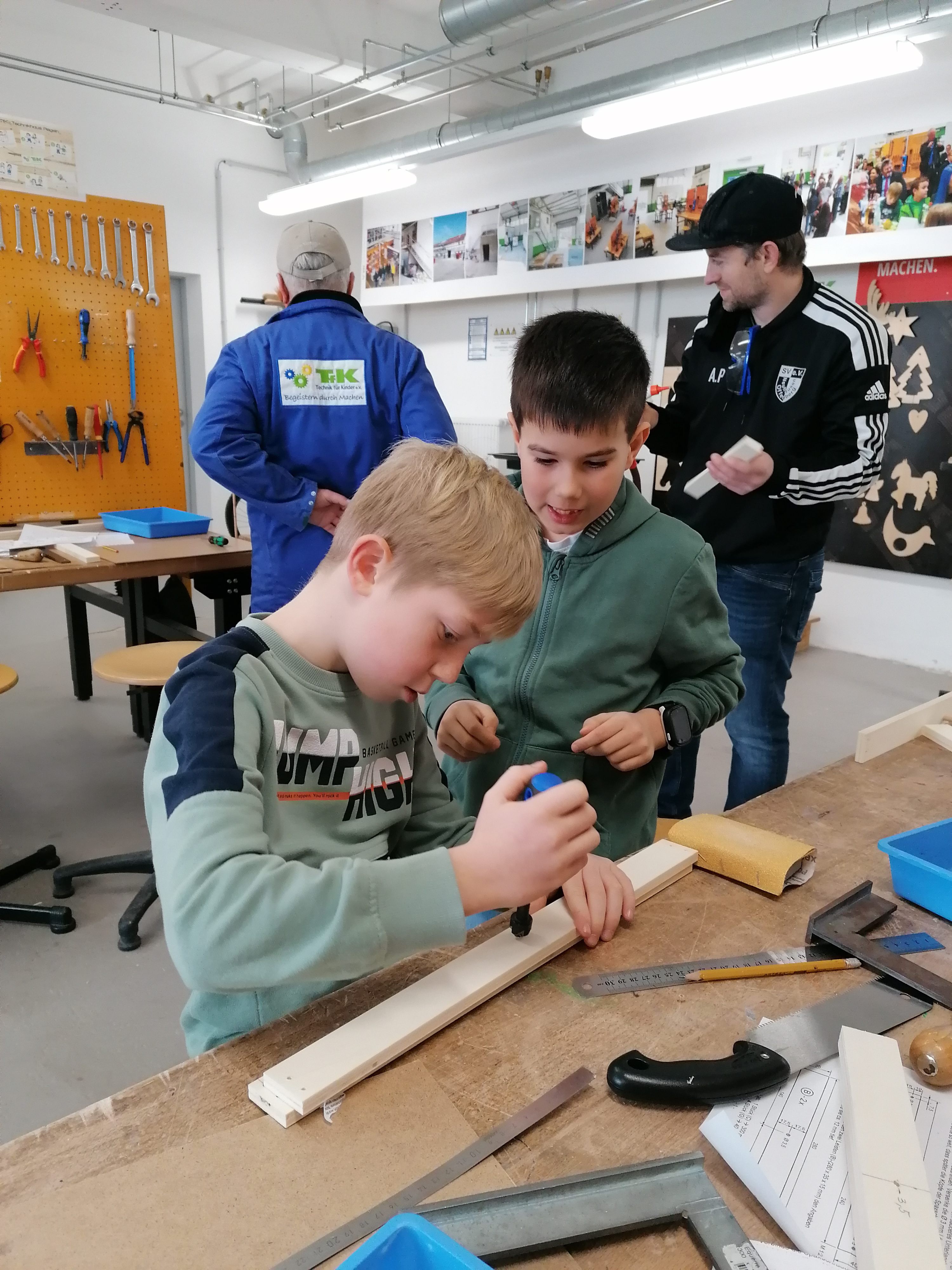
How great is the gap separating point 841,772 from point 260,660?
902 millimetres

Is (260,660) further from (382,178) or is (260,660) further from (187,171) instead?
(187,171)

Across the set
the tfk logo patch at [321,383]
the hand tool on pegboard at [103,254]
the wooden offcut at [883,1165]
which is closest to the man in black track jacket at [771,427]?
the tfk logo patch at [321,383]

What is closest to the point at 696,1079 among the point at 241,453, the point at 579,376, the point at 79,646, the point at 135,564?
the point at 579,376

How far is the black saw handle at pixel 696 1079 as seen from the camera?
65 cm

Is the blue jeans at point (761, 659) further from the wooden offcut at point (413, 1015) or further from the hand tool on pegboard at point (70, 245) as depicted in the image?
the hand tool on pegboard at point (70, 245)

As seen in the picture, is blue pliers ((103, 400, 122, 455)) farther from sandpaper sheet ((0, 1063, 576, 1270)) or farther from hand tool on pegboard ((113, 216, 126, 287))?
sandpaper sheet ((0, 1063, 576, 1270))

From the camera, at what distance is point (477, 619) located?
0.83 metres

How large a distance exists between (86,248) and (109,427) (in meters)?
0.82

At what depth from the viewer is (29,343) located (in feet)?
13.0

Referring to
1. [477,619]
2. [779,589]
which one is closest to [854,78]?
[779,589]

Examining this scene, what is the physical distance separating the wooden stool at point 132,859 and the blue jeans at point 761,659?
1.28 m

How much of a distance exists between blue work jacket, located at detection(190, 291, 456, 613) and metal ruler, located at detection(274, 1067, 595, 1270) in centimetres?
180

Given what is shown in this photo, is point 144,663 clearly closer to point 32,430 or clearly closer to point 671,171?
point 32,430

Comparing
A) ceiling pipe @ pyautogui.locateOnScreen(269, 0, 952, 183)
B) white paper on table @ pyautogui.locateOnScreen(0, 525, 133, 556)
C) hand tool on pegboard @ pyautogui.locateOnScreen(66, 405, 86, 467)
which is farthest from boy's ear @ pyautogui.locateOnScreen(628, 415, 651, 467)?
hand tool on pegboard @ pyautogui.locateOnScreen(66, 405, 86, 467)
